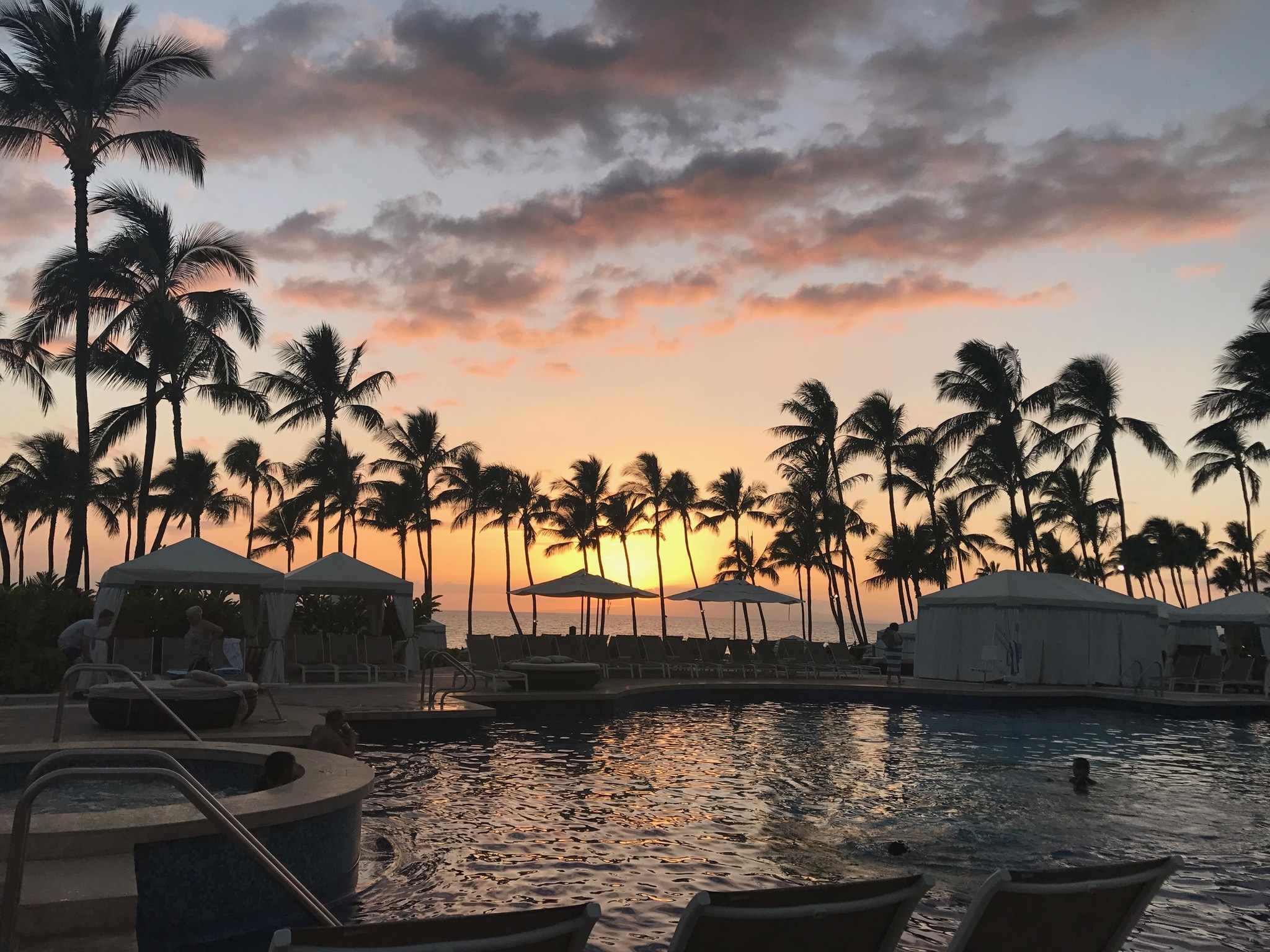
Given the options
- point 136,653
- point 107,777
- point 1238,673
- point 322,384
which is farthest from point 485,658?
point 322,384

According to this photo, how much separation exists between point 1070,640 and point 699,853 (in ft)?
74.4

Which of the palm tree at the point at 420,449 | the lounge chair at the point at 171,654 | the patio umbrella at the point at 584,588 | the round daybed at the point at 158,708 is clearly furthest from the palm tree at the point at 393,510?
the round daybed at the point at 158,708

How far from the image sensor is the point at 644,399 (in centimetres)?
2756

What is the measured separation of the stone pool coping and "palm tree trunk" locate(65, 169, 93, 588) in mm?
17886

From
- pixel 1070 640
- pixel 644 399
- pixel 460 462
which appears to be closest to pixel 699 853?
pixel 644 399

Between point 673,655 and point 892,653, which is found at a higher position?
point 673,655

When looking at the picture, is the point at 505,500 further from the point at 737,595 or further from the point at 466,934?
the point at 466,934

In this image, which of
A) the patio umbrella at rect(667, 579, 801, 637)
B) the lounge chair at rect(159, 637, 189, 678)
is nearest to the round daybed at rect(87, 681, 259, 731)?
the lounge chair at rect(159, 637, 189, 678)

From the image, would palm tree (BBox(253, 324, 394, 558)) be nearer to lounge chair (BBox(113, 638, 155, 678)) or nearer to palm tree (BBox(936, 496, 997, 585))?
Answer: lounge chair (BBox(113, 638, 155, 678))

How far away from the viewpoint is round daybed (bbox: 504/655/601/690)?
19.0 meters

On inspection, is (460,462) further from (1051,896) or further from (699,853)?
(1051,896)

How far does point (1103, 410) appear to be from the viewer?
1623 inches

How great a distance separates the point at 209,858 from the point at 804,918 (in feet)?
13.6

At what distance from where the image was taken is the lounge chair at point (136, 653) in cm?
1641
